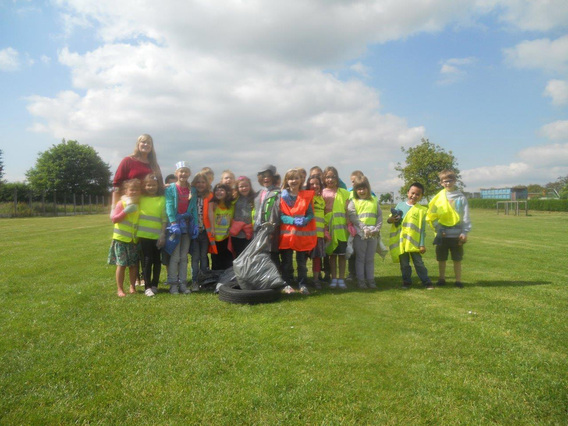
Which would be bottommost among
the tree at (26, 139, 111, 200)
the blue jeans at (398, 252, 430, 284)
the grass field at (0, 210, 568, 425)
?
the grass field at (0, 210, 568, 425)

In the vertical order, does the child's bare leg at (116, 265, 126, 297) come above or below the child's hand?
below

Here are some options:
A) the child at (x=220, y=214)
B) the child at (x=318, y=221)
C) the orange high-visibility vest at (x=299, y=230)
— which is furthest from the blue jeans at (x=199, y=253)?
the child at (x=318, y=221)

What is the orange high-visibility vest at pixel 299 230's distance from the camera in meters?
5.68

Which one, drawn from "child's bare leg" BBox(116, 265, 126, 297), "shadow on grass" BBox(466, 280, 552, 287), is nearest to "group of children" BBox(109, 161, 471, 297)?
"child's bare leg" BBox(116, 265, 126, 297)

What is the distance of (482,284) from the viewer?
6375 millimetres

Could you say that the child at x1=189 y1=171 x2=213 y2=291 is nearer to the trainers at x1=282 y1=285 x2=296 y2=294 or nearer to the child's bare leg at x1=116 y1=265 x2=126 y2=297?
the child's bare leg at x1=116 y1=265 x2=126 y2=297

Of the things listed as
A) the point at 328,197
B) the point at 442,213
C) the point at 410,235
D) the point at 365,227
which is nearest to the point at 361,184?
the point at 328,197

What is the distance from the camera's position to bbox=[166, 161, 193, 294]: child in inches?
219

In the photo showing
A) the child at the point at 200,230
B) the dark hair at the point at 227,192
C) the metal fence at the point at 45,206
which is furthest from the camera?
the metal fence at the point at 45,206

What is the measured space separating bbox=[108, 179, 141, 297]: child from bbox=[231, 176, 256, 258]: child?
1551mm

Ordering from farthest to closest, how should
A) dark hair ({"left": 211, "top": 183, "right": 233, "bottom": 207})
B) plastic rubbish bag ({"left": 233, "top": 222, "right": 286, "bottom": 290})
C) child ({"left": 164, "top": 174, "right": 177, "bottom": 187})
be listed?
child ({"left": 164, "top": 174, "right": 177, "bottom": 187})
dark hair ({"left": 211, "top": 183, "right": 233, "bottom": 207})
plastic rubbish bag ({"left": 233, "top": 222, "right": 286, "bottom": 290})

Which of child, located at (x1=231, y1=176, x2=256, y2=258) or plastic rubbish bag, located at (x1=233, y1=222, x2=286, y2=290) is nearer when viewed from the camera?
plastic rubbish bag, located at (x1=233, y1=222, x2=286, y2=290)

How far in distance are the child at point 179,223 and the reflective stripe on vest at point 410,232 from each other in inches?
136

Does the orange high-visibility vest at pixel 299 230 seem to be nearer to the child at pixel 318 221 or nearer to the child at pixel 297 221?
the child at pixel 297 221
